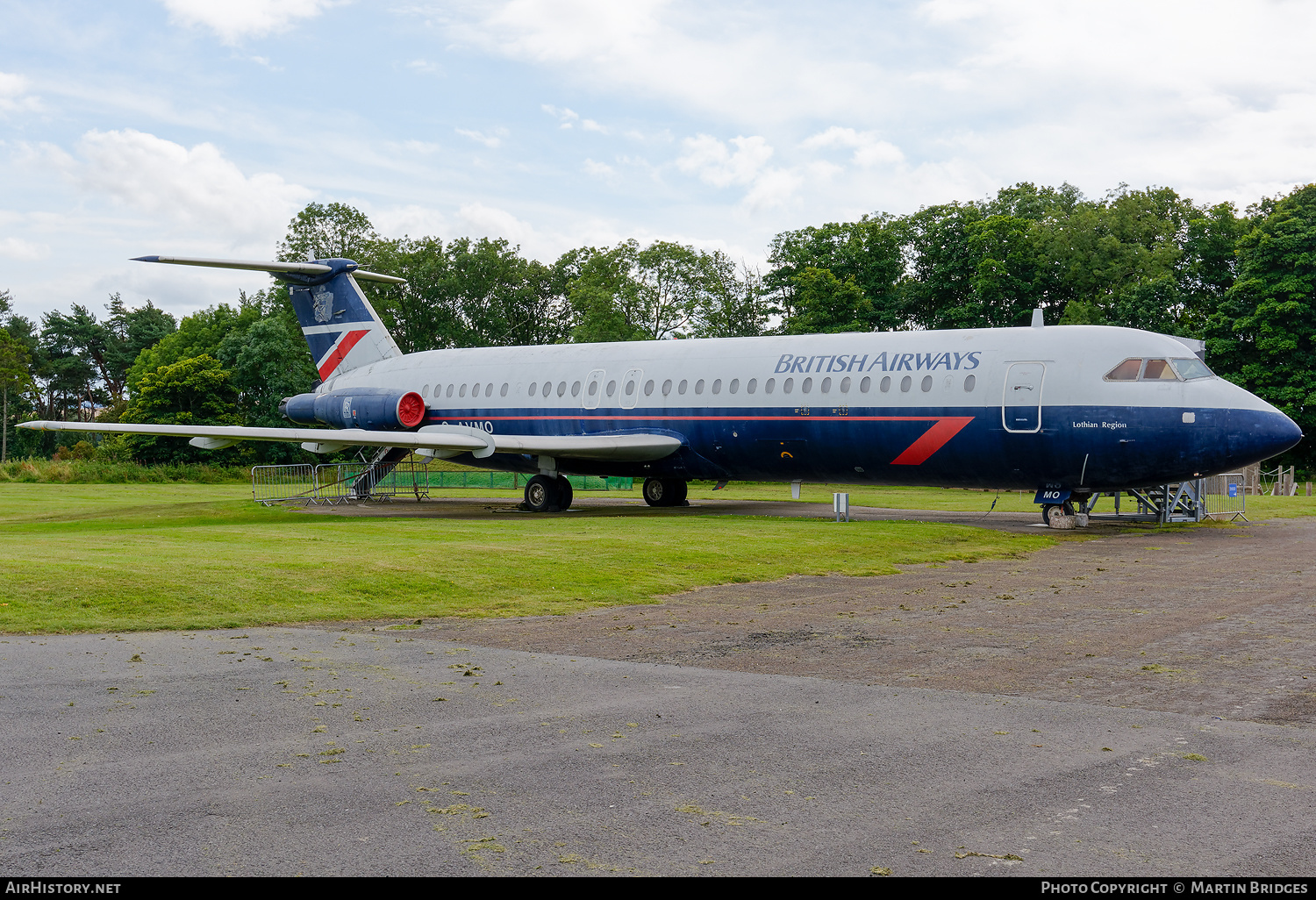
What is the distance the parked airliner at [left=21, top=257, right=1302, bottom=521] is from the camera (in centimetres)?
2105

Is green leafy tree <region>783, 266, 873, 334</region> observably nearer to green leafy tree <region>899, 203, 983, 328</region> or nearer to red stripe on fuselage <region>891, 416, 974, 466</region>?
green leafy tree <region>899, 203, 983, 328</region>

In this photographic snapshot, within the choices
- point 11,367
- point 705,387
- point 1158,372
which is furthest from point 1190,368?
point 11,367

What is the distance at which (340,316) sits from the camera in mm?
35938

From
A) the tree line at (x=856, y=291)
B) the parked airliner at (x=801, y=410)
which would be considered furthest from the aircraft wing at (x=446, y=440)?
the tree line at (x=856, y=291)

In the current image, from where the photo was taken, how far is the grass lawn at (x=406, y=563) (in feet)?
39.0

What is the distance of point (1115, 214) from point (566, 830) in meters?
→ 70.9

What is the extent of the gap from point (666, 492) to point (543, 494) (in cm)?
392

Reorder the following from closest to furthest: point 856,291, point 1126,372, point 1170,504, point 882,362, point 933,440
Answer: point 1126,372
point 933,440
point 882,362
point 1170,504
point 856,291

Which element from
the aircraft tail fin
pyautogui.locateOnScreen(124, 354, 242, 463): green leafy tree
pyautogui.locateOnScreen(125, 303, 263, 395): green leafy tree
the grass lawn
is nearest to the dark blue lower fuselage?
the grass lawn

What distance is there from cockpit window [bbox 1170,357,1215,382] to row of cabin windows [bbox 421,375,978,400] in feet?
11.9

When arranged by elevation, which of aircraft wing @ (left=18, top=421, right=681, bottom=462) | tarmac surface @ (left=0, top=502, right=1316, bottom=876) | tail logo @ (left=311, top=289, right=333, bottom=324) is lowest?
tarmac surface @ (left=0, top=502, right=1316, bottom=876)

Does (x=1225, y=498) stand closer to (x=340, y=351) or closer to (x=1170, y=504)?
(x=1170, y=504)

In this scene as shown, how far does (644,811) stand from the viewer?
5.22 meters
